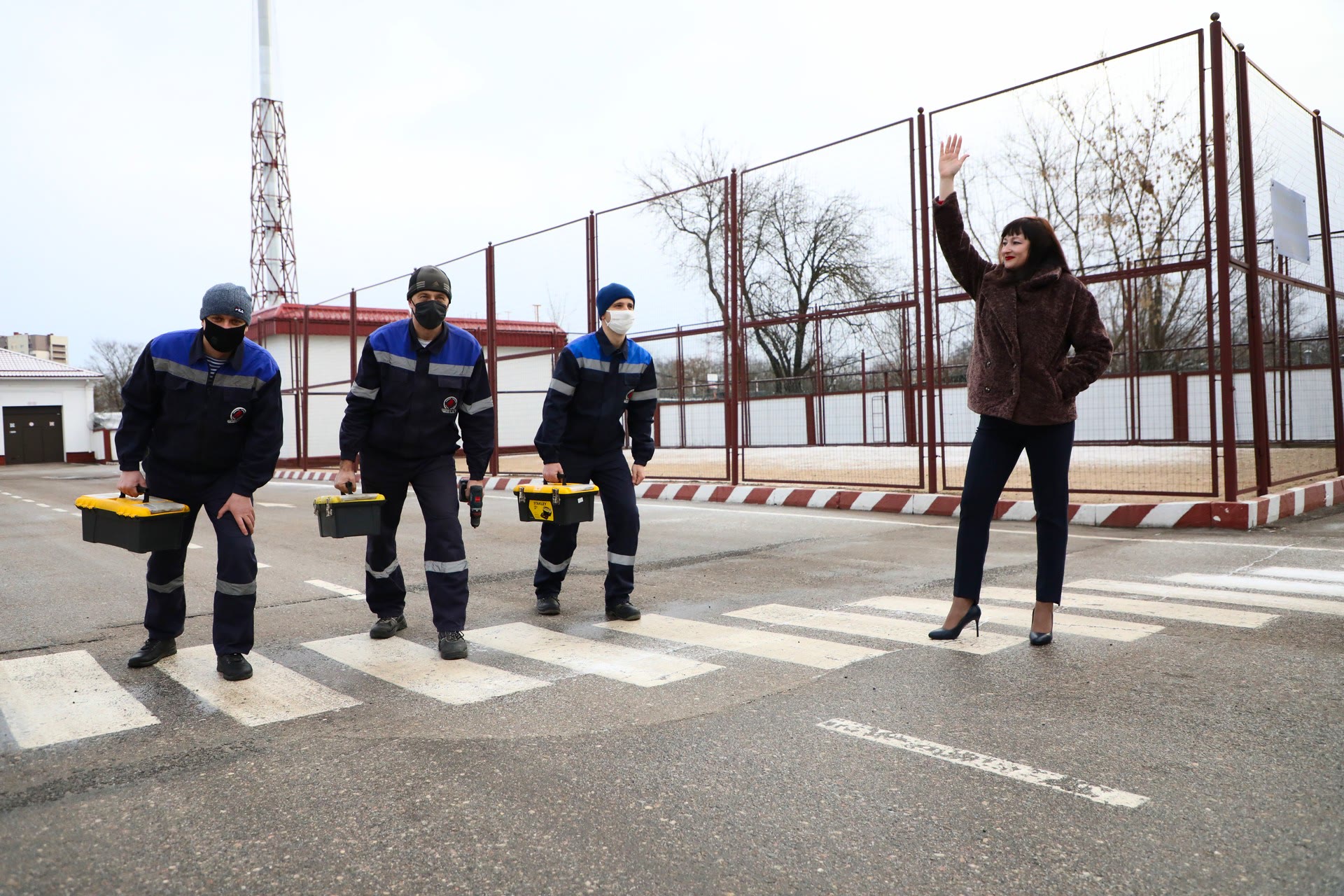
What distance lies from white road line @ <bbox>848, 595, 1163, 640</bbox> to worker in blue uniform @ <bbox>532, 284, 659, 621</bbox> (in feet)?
4.49

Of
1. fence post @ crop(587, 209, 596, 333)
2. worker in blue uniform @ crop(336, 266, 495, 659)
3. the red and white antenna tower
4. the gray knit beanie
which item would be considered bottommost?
worker in blue uniform @ crop(336, 266, 495, 659)

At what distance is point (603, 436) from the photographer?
565 cm

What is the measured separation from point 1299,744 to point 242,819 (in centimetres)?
316

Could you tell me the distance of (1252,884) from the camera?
2225 millimetres

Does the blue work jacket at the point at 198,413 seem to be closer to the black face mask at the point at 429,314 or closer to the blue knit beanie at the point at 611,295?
the black face mask at the point at 429,314

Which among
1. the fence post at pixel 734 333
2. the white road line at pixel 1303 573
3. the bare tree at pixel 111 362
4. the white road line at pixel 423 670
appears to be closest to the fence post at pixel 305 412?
the fence post at pixel 734 333

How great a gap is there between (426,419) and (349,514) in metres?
0.58

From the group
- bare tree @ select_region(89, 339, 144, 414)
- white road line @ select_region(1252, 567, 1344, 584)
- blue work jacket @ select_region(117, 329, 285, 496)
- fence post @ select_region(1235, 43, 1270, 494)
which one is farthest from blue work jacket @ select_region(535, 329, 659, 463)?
bare tree @ select_region(89, 339, 144, 414)

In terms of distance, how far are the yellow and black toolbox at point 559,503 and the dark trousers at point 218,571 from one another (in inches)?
59.7

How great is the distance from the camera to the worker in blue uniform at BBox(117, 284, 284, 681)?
167 inches

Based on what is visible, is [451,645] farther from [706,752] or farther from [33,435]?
[33,435]

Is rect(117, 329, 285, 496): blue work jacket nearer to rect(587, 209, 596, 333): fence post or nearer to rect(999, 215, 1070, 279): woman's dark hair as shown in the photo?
rect(999, 215, 1070, 279): woman's dark hair

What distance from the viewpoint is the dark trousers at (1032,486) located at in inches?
177

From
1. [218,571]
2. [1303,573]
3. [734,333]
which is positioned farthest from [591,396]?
[734,333]
